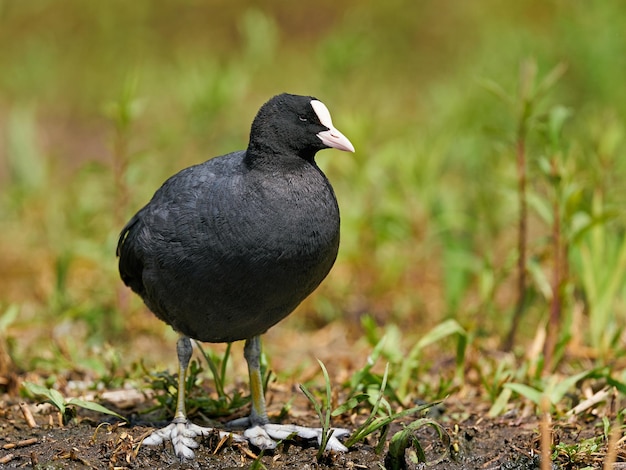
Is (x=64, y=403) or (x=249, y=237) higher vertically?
(x=249, y=237)

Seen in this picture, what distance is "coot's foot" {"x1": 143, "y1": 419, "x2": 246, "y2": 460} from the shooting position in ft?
10.9

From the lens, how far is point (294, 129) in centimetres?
346

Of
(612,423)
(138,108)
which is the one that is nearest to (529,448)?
(612,423)

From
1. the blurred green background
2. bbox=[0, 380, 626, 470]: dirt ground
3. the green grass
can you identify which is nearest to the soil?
bbox=[0, 380, 626, 470]: dirt ground

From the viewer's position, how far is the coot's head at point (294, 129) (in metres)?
3.45

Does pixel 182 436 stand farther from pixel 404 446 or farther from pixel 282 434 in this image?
pixel 404 446

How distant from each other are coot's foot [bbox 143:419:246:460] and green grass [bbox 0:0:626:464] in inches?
16.3

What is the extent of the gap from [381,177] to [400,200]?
0.79 ft

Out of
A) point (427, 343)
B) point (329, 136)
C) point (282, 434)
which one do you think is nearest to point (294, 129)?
point (329, 136)

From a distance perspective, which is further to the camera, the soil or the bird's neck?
the bird's neck

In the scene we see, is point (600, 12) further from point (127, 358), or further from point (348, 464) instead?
point (348, 464)

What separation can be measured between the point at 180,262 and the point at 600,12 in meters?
5.67

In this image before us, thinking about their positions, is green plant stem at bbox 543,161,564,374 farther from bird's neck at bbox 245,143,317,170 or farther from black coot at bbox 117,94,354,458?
bird's neck at bbox 245,143,317,170

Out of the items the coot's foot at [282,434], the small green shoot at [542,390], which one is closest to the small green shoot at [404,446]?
the coot's foot at [282,434]
